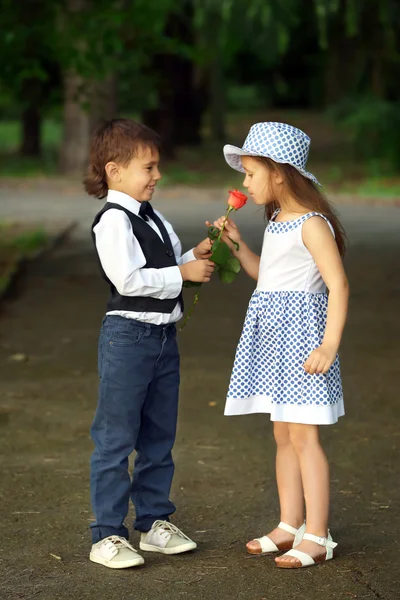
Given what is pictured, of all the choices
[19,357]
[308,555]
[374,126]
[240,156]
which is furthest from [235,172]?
[308,555]

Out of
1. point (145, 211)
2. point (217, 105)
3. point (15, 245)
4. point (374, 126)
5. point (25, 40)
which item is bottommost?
point (217, 105)

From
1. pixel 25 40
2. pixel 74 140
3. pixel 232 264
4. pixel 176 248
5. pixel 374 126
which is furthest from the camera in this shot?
pixel 74 140

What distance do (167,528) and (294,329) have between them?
0.87 m

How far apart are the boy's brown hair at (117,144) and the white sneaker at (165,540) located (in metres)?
1.25

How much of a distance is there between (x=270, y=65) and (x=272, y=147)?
43273 millimetres

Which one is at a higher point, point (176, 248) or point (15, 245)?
point (176, 248)

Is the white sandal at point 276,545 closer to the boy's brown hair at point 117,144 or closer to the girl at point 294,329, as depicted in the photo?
the girl at point 294,329

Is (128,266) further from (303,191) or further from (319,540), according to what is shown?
(319,540)

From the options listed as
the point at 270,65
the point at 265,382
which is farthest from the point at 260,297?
the point at 270,65

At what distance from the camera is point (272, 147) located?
4.73 m

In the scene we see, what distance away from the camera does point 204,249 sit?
4.85m

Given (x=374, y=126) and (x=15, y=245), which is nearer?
(x=15, y=245)

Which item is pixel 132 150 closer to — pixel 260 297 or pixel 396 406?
pixel 260 297

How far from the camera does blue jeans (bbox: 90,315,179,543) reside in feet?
15.4
